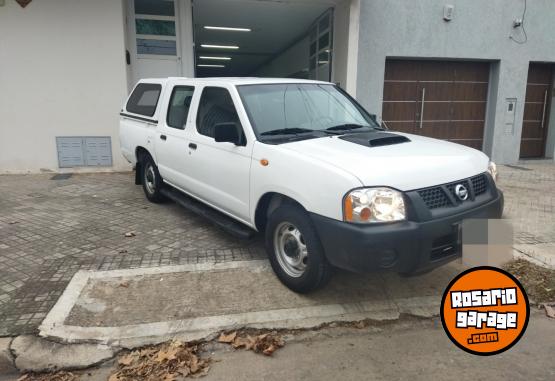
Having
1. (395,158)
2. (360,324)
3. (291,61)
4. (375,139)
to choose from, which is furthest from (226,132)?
(291,61)

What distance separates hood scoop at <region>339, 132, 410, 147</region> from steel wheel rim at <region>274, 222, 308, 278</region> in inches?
37.9

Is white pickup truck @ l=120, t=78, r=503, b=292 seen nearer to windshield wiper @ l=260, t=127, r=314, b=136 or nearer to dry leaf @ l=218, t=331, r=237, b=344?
windshield wiper @ l=260, t=127, r=314, b=136

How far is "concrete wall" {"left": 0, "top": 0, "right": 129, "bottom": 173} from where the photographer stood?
28.7ft

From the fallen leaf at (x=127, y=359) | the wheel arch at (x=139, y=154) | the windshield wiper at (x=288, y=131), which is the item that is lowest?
the fallen leaf at (x=127, y=359)

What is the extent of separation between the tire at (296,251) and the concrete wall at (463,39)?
6966mm

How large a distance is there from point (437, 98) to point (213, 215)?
8092 mm

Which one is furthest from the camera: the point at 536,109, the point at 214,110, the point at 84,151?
the point at 536,109

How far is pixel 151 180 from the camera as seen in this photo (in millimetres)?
6879

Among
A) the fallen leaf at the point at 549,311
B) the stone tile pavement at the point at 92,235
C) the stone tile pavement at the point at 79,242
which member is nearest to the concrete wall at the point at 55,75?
the stone tile pavement at the point at 92,235

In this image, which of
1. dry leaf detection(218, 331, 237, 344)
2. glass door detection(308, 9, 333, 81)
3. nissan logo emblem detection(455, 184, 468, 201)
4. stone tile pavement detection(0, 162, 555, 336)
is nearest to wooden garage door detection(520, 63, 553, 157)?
stone tile pavement detection(0, 162, 555, 336)

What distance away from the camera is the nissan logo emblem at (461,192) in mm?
3518

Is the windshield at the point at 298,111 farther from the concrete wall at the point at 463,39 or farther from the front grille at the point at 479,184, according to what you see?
the concrete wall at the point at 463,39

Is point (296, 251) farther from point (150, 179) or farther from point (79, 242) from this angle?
point (150, 179)

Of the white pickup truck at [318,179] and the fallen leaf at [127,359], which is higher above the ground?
the white pickup truck at [318,179]
